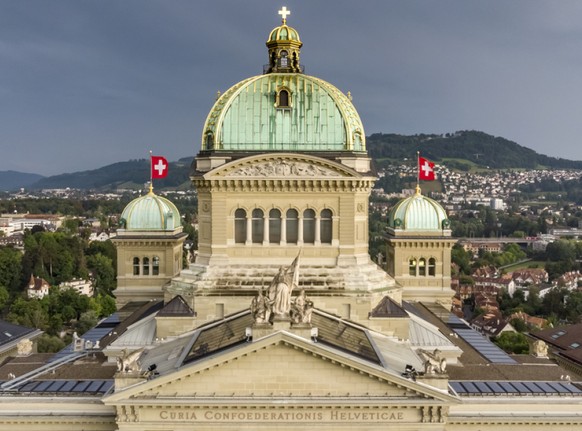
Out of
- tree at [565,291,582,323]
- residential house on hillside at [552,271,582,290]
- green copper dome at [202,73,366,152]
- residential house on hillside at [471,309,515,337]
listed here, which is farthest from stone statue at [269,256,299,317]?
residential house on hillside at [552,271,582,290]

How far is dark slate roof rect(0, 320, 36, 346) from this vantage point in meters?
77.3

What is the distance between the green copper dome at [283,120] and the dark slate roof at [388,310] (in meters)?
10.1

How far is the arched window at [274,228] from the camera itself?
50594mm

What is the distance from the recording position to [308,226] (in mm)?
50750

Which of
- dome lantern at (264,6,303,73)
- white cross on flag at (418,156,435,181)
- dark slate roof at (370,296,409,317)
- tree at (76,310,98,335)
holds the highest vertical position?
dome lantern at (264,6,303,73)

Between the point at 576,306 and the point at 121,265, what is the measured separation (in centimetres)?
9369

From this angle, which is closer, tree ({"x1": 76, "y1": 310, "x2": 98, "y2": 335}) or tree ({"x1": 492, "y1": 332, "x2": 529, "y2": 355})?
tree ({"x1": 492, "y1": 332, "x2": 529, "y2": 355})

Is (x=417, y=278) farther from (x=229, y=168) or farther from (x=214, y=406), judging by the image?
(x=214, y=406)

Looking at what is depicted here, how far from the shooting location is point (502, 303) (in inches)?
5955

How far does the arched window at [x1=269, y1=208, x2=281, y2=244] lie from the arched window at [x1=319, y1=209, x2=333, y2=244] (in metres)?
2.75

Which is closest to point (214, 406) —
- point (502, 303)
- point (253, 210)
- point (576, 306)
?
point (253, 210)

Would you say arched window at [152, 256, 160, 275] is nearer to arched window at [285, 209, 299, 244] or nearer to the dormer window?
arched window at [285, 209, 299, 244]

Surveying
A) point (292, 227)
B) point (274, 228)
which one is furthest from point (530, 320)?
point (274, 228)

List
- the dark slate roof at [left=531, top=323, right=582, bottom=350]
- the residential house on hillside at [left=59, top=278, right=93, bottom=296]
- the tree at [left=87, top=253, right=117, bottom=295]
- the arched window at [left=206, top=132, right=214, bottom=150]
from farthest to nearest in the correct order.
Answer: the residential house on hillside at [left=59, top=278, right=93, bottom=296] → the tree at [left=87, top=253, right=117, bottom=295] → the dark slate roof at [left=531, top=323, right=582, bottom=350] → the arched window at [left=206, top=132, right=214, bottom=150]
